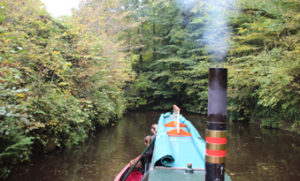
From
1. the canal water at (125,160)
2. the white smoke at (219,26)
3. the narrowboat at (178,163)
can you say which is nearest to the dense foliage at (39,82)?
the canal water at (125,160)

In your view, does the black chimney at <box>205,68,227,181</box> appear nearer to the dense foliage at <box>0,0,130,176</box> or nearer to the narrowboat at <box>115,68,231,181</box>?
the narrowboat at <box>115,68,231,181</box>

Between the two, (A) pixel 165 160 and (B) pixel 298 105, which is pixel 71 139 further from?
(B) pixel 298 105

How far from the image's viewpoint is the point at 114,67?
14109mm

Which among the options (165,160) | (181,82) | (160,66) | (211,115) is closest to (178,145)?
(165,160)

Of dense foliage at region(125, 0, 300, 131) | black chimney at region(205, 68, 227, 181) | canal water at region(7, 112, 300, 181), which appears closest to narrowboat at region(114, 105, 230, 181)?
black chimney at region(205, 68, 227, 181)

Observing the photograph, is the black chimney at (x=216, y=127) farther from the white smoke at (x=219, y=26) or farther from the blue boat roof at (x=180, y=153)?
the white smoke at (x=219, y=26)

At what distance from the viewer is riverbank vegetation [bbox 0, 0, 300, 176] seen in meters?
5.84

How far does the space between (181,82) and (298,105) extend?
1436 cm

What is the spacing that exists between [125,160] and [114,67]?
7.25 m

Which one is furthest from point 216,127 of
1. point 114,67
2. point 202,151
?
point 114,67

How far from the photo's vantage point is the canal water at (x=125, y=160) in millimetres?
6383

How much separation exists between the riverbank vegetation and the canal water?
0.53 metres

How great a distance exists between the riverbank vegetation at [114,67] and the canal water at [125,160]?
0.53 metres

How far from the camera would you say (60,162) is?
719cm
